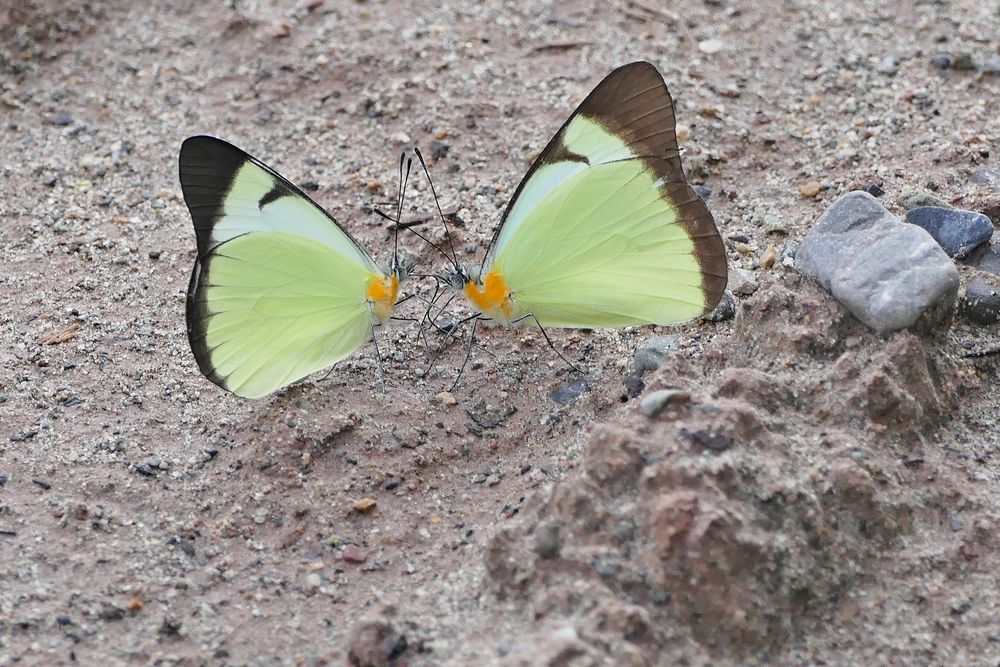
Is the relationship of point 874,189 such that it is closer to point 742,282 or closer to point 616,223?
point 742,282

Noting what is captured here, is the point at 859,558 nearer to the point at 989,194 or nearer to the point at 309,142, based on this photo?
the point at 989,194


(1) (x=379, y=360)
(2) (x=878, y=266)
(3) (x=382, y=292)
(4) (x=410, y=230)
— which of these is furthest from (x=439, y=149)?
(2) (x=878, y=266)

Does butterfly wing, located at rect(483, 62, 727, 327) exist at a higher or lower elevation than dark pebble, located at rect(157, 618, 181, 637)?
higher

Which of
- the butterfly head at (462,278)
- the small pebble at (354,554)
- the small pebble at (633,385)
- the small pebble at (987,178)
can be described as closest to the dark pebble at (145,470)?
the small pebble at (354,554)

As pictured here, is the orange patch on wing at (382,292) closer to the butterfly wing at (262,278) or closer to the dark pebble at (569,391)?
the butterfly wing at (262,278)

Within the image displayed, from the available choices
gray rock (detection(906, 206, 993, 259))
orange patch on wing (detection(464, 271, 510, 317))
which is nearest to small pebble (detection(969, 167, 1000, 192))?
gray rock (detection(906, 206, 993, 259))

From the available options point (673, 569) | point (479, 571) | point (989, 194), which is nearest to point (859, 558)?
point (673, 569)

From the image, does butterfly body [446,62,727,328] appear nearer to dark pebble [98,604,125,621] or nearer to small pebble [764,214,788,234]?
small pebble [764,214,788,234]
